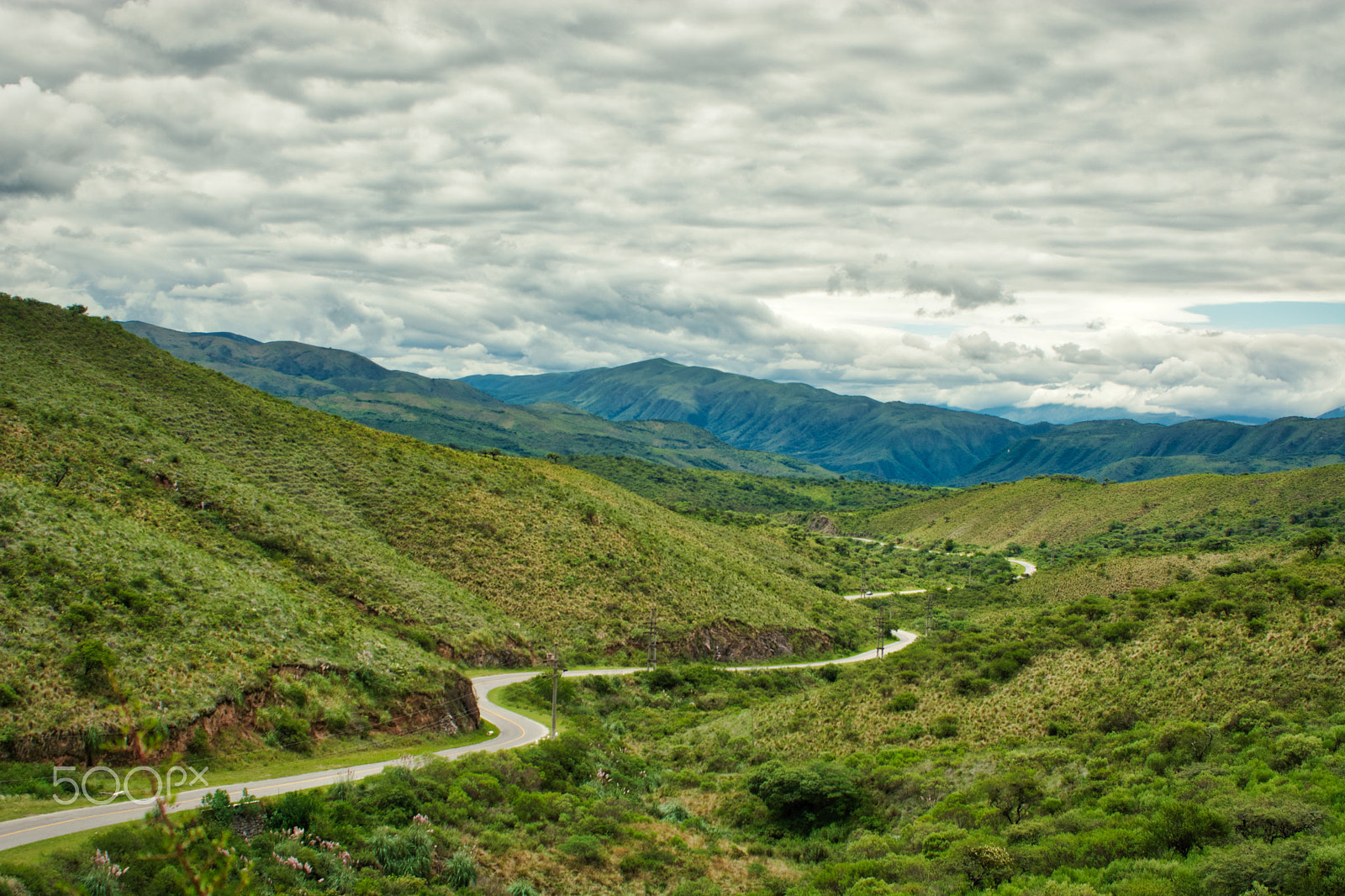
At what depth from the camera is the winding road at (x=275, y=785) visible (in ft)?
60.8

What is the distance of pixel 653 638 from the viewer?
65062 millimetres

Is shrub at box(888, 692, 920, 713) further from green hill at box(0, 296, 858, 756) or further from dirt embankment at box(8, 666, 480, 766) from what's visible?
green hill at box(0, 296, 858, 756)

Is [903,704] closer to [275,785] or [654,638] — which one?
[654,638]

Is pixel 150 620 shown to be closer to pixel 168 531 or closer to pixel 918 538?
pixel 168 531

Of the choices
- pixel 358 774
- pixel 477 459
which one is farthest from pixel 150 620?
pixel 477 459

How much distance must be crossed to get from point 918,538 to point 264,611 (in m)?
172

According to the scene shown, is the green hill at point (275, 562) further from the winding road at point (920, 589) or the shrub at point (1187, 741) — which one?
the shrub at point (1187, 741)

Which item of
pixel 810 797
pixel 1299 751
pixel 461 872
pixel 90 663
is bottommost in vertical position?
pixel 810 797

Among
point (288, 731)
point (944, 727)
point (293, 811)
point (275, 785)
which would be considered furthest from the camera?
point (944, 727)

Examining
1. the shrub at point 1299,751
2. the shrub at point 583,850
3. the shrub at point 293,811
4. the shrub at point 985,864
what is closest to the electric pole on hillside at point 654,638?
the shrub at point 583,850

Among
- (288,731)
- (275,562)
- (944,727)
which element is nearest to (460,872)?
(288,731)

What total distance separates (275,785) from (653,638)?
135 ft

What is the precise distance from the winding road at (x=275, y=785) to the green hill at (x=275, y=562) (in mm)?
3248

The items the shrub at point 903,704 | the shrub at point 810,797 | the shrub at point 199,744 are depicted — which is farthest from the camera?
the shrub at point 903,704
